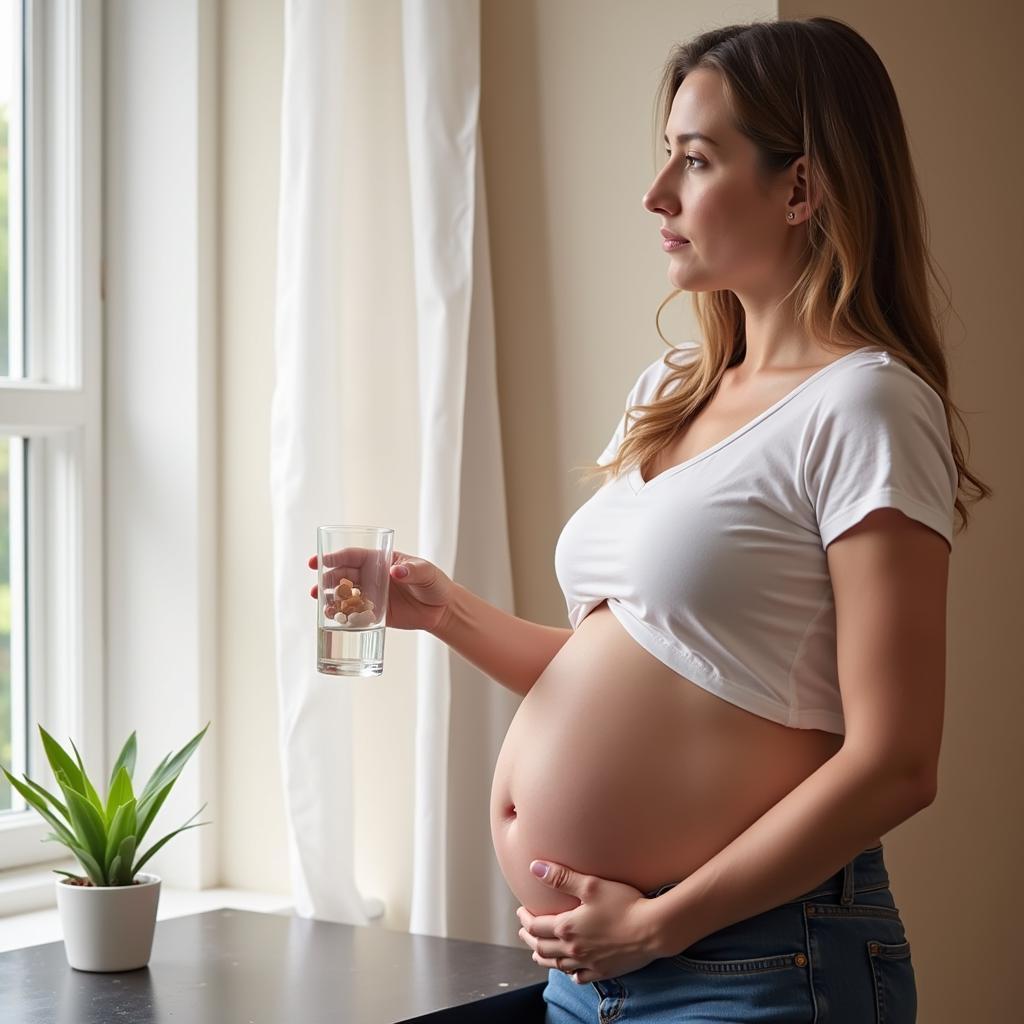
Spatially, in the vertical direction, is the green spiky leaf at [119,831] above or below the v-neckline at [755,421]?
below

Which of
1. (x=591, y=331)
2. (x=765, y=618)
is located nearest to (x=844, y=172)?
(x=765, y=618)

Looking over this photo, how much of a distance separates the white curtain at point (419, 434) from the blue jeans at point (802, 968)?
0.84 metres

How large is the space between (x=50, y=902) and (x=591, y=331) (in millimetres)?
1229

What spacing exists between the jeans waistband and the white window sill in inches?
46.7

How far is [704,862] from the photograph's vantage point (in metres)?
1.27

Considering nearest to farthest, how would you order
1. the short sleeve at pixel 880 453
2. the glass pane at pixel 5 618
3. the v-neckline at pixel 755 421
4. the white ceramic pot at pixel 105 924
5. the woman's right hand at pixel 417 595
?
the short sleeve at pixel 880 453 → the v-neckline at pixel 755 421 → the woman's right hand at pixel 417 595 → the white ceramic pot at pixel 105 924 → the glass pane at pixel 5 618

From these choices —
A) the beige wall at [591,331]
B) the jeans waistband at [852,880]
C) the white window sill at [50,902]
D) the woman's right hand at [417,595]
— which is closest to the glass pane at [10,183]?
the beige wall at [591,331]

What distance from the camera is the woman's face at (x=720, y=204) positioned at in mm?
1354

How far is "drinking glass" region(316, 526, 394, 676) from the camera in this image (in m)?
1.40

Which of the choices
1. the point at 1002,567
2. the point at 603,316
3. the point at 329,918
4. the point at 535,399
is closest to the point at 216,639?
the point at 329,918

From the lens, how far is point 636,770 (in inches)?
50.8

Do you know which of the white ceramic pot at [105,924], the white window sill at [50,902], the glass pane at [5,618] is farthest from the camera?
the glass pane at [5,618]

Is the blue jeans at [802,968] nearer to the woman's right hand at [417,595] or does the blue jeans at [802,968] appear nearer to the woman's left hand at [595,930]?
the woman's left hand at [595,930]

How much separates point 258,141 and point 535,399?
671mm
